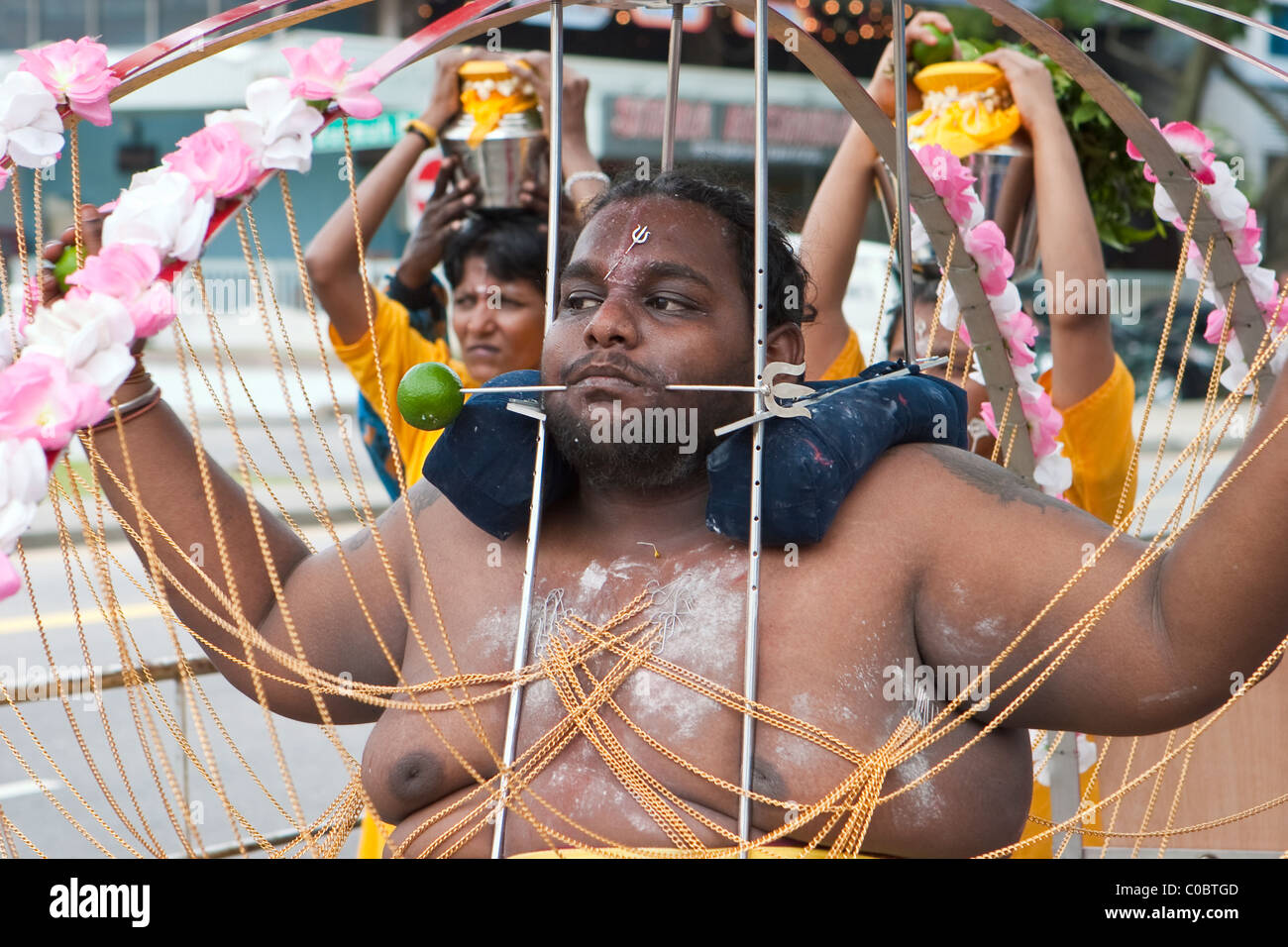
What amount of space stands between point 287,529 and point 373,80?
0.77 m

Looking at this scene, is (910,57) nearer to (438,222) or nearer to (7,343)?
(438,222)

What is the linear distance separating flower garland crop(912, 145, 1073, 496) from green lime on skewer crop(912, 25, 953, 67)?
50cm

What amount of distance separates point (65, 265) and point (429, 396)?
509 mm

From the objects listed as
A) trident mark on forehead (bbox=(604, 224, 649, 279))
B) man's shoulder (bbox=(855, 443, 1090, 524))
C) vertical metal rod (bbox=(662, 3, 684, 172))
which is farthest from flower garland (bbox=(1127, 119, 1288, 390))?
trident mark on forehead (bbox=(604, 224, 649, 279))

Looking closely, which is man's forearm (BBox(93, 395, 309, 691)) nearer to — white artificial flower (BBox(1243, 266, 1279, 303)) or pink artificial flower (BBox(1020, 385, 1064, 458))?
pink artificial flower (BBox(1020, 385, 1064, 458))

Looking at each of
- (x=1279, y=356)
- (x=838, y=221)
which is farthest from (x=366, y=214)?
(x=1279, y=356)

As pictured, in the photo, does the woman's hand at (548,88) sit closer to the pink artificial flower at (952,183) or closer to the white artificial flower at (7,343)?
the pink artificial flower at (952,183)

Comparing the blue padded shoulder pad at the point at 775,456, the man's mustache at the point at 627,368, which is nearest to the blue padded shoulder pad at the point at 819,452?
the blue padded shoulder pad at the point at 775,456

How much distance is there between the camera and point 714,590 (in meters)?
1.90

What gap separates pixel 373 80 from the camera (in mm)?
1760

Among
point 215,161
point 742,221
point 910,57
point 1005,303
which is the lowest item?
point 1005,303

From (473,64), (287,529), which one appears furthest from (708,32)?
(287,529)

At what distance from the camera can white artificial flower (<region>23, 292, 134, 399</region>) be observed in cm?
146
